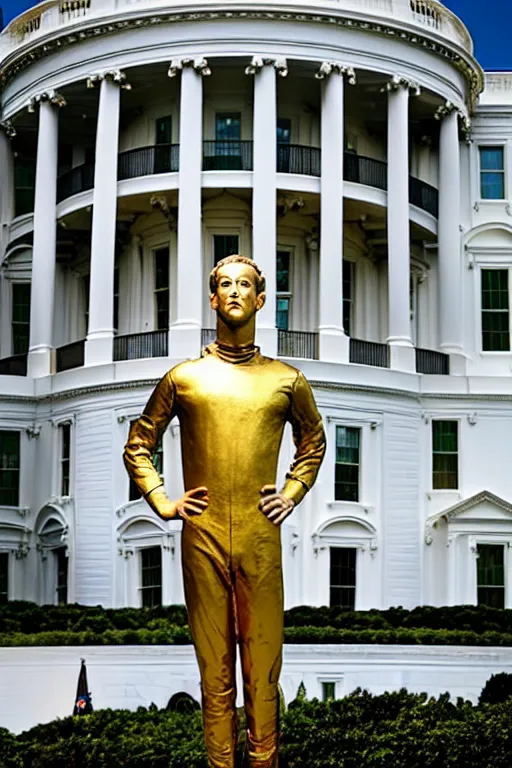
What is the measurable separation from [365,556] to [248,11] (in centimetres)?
1468

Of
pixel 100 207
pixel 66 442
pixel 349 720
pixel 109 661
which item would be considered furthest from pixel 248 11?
pixel 349 720

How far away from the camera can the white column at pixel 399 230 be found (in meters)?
46.7

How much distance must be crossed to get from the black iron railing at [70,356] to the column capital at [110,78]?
702cm

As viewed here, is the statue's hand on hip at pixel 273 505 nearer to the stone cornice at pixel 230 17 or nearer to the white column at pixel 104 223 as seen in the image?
the white column at pixel 104 223

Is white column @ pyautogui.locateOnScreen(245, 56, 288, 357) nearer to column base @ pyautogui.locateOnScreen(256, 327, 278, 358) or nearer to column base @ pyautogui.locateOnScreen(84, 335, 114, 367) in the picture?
column base @ pyautogui.locateOnScreen(256, 327, 278, 358)

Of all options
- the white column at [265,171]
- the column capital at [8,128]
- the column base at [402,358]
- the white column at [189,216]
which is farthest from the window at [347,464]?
the column capital at [8,128]

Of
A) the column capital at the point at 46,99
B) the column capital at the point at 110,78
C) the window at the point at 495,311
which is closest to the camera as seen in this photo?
the column capital at the point at 110,78

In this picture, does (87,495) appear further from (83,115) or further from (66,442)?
(83,115)

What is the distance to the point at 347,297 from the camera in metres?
50.2

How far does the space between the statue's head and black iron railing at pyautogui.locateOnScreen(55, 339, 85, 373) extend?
119 feet

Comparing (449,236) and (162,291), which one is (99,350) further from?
(449,236)

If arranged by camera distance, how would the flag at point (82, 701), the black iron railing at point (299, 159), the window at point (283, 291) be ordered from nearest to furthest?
1. the flag at point (82, 701)
2. the black iron railing at point (299, 159)
3. the window at point (283, 291)

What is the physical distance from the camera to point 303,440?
10.8 meters

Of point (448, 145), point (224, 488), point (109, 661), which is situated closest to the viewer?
point (224, 488)
